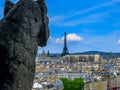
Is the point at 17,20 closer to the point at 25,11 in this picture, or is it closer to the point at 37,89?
the point at 25,11

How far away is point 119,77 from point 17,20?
77098 millimetres

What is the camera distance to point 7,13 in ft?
10.9

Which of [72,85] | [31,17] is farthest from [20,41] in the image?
[72,85]

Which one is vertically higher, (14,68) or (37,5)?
(37,5)

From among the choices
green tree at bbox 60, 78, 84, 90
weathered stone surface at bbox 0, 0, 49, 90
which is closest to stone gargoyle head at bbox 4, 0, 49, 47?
weathered stone surface at bbox 0, 0, 49, 90

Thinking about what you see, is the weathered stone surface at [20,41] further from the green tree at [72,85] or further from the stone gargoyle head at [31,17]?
the green tree at [72,85]

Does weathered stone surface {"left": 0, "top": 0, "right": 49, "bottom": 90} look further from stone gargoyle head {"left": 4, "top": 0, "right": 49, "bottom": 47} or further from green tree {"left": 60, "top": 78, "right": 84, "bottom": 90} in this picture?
green tree {"left": 60, "top": 78, "right": 84, "bottom": 90}

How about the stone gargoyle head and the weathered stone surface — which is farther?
the stone gargoyle head

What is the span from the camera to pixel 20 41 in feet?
10.4

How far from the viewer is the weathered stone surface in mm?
3094

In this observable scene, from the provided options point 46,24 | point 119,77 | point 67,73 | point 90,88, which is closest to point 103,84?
point 90,88

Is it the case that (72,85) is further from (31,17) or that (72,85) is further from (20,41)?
(20,41)

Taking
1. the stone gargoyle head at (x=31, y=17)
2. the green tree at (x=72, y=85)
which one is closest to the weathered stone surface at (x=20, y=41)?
the stone gargoyle head at (x=31, y=17)

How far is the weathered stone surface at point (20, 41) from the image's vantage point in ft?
10.2
